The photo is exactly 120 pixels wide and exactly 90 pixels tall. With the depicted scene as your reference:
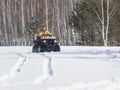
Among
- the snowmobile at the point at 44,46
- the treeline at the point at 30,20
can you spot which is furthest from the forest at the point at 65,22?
the snowmobile at the point at 44,46

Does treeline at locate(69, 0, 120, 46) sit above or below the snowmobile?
above

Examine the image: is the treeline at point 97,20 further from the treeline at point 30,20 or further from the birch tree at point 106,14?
the treeline at point 30,20

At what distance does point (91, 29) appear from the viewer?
46.7 metres

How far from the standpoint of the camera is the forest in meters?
45.3

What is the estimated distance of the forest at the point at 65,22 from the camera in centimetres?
4534

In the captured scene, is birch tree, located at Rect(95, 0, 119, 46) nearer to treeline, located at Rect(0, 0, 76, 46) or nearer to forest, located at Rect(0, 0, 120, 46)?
forest, located at Rect(0, 0, 120, 46)

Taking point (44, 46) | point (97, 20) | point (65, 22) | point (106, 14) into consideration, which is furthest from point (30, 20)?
point (44, 46)

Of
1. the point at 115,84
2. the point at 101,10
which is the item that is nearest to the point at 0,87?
the point at 115,84

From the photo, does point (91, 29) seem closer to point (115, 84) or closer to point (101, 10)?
point (101, 10)

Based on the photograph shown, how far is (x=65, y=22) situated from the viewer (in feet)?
214

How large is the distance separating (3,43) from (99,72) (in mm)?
51657

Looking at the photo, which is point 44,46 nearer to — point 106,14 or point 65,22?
point 106,14

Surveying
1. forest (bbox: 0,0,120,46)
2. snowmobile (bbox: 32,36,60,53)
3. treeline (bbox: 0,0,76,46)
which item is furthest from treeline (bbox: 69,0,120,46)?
snowmobile (bbox: 32,36,60,53)

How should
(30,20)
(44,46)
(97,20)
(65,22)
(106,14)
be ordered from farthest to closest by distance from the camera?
(65,22)
(30,20)
(97,20)
(106,14)
(44,46)
